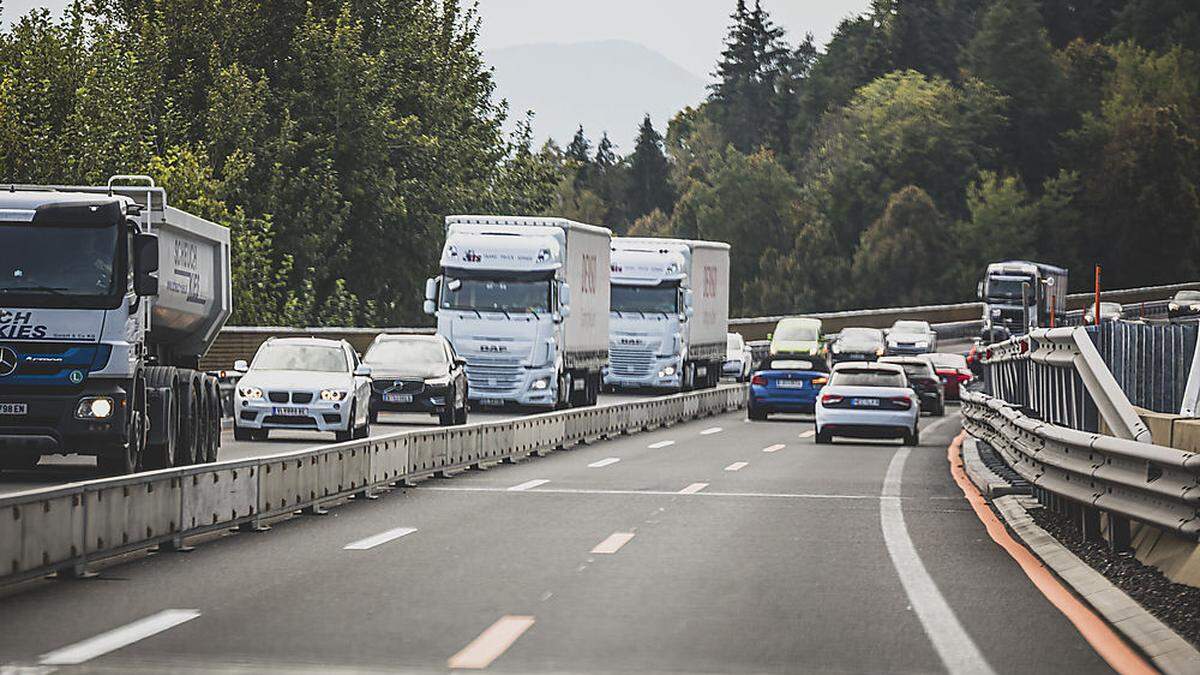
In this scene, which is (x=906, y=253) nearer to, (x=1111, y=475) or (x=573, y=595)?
(x=1111, y=475)

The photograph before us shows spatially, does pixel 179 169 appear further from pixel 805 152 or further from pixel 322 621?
pixel 805 152

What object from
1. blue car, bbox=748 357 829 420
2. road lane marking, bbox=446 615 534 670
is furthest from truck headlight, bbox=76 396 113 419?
blue car, bbox=748 357 829 420

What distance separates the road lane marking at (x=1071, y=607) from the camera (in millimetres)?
9305

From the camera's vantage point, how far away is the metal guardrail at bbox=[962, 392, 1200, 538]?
11.1 meters

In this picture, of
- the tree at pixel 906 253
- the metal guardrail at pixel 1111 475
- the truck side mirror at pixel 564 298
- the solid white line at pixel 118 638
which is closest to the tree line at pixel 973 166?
A: the tree at pixel 906 253

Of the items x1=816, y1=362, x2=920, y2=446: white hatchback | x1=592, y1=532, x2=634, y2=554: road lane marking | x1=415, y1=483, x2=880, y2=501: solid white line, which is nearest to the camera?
x1=592, y1=532, x2=634, y2=554: road lane marking

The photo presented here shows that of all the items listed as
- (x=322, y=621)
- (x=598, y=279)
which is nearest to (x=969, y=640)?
(x=322, y=621)

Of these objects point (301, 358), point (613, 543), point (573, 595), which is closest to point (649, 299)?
point (301, 358)

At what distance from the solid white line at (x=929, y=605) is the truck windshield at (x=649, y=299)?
28.8m

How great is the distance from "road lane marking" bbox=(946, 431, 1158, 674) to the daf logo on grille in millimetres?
9179

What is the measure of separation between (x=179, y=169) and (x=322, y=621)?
41.3 metres

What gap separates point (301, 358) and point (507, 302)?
816cm

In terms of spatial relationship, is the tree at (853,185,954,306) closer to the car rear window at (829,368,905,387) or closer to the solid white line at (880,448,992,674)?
the car rear window at (829,368,905,387)

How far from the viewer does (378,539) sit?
49.9 feet
